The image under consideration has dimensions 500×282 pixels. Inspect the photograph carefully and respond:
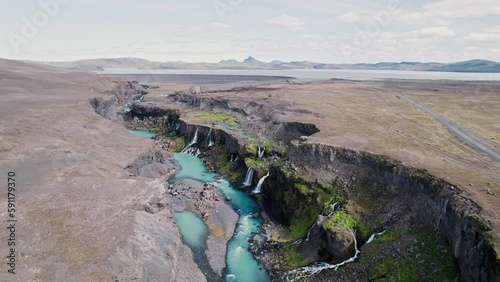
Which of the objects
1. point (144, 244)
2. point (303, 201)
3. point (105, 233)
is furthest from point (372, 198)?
point (105, 233)

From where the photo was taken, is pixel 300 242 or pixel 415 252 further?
pixel 300 242

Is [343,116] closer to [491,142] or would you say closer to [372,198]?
[491,142]

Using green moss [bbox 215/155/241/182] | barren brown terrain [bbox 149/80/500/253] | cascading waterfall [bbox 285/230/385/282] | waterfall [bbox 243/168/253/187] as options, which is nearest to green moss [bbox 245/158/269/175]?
waterfall [bbox 243/168/253/187]

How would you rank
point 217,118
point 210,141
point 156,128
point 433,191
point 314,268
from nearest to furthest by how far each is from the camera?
point 433,191
point 314,268
point 210,141
point 217,118
point 156,128

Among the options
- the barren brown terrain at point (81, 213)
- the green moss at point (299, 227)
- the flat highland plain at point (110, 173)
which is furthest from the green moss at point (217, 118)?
the green moss at point (299, 227)

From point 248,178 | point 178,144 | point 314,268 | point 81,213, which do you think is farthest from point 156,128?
point 314,268

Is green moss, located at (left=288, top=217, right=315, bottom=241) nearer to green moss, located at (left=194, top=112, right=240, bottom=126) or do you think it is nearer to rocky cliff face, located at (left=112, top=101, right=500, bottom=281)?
rocky cliff face, located at (left=112, top=101, right=500, bottom=281)

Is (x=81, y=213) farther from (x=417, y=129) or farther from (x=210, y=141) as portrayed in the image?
(x=417, y=129)
